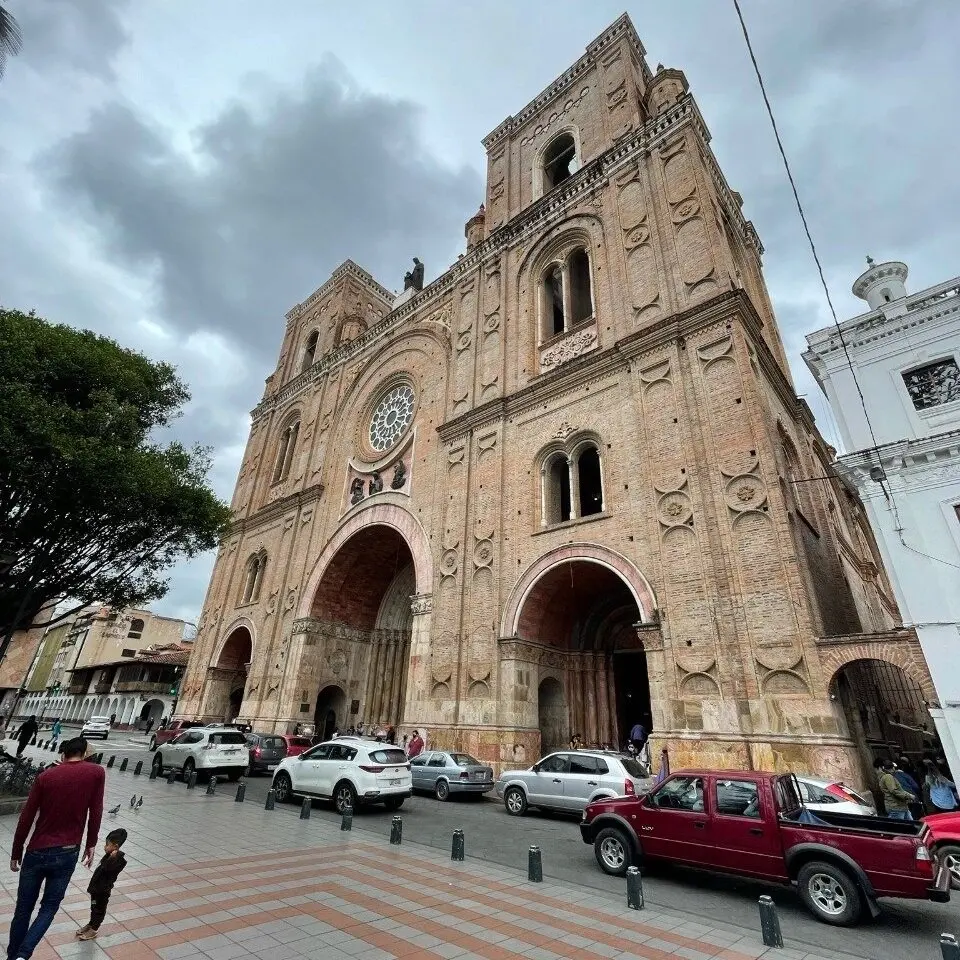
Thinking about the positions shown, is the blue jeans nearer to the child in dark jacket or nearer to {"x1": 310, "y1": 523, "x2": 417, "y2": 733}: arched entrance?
the child in dark jacket

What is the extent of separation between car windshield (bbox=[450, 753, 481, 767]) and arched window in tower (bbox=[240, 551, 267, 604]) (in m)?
16.5

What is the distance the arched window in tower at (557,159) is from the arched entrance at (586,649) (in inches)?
716

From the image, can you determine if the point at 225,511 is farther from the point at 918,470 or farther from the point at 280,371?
the point at 280,371

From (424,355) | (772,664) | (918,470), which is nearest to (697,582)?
(772,664)

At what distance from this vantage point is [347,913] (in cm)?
527

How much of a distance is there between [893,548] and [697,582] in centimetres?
376

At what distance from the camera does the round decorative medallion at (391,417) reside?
971 inches

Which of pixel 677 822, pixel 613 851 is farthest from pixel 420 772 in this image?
pixel 677 822

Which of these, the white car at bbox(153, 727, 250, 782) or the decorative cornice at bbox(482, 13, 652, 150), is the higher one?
the decorative cornice at bbox(482, 13, 652, 150)

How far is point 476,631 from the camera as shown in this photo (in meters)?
16.5

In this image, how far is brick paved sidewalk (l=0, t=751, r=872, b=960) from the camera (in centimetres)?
450

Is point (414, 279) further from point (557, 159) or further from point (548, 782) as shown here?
point (548, 782)

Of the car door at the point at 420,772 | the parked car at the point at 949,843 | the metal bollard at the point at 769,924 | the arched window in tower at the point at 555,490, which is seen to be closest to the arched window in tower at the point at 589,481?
the arched window in tower at the point at 555,490

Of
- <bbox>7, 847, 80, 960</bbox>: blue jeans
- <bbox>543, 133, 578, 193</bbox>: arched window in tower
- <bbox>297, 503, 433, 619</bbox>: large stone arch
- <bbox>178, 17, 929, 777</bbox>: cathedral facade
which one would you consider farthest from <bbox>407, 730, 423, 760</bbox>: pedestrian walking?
<bbox>543, 133, 578, 193</bbox>: arched window in tower
